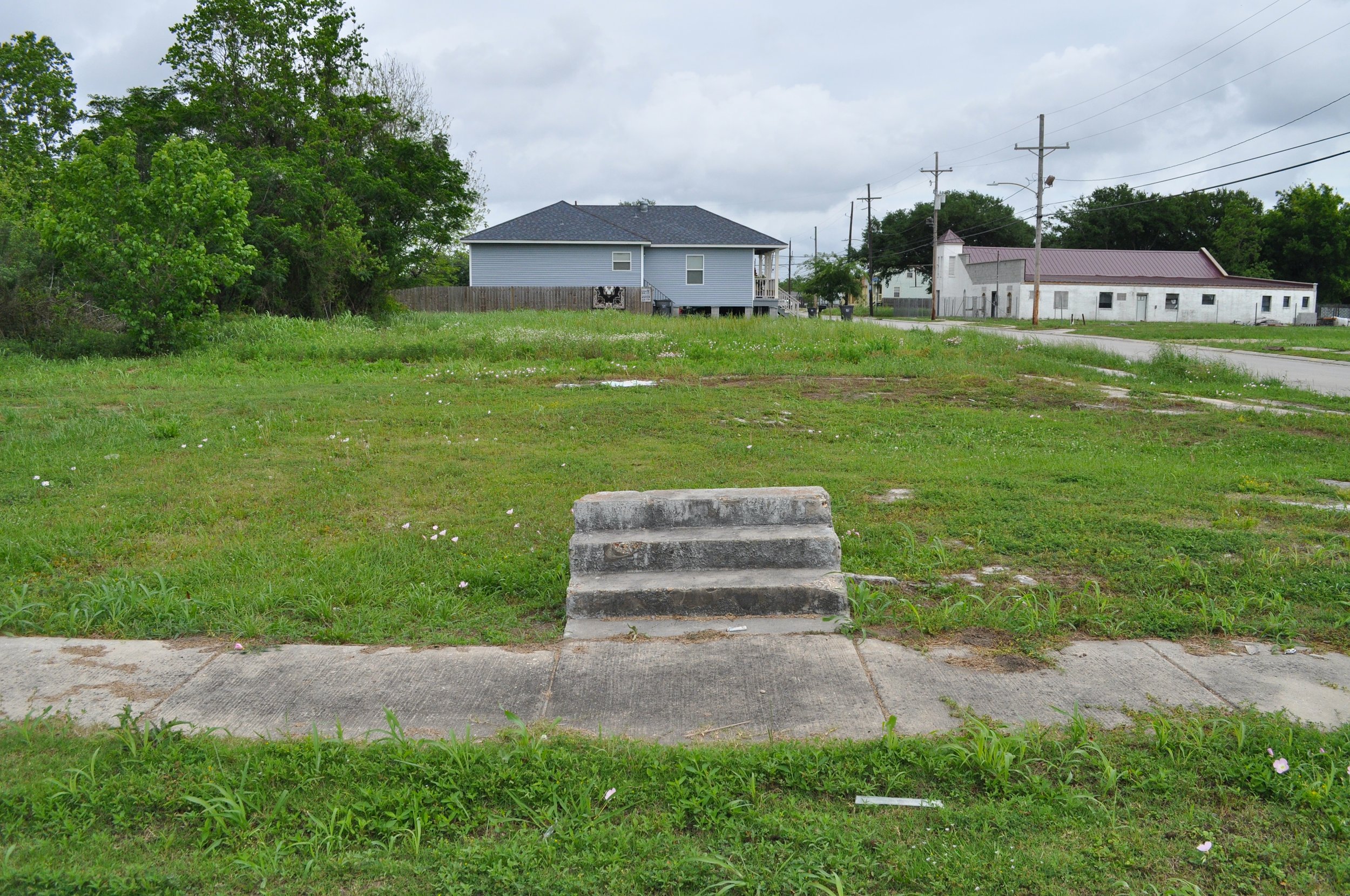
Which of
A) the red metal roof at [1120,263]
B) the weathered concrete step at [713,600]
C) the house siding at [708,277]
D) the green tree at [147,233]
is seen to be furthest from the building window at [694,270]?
the weathered concrete step at [713,600]

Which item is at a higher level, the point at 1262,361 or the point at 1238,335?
the point at 1238,335

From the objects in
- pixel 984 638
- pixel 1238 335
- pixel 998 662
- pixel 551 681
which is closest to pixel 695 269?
pixel 1238 335

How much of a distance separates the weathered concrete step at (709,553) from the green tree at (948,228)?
82.6m

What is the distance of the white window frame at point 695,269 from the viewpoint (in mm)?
41469

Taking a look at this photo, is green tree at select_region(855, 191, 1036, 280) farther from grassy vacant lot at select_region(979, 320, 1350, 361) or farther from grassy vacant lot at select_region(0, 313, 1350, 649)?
grassy vacant lot at select_region(0, 313, 1350, 649)

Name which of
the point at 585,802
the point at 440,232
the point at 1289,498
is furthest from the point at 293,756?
the point at 440,232

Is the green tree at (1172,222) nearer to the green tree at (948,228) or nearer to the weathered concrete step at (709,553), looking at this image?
the green tree at (948,228)

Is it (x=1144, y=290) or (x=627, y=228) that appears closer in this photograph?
(x=627, y=228)

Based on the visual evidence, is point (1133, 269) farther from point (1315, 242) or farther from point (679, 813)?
point (679, 813)

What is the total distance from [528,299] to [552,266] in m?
2.81

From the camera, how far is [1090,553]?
218 inches

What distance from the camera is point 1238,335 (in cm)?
3906

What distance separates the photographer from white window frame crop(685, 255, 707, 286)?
41.5 m

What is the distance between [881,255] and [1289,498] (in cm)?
8546
